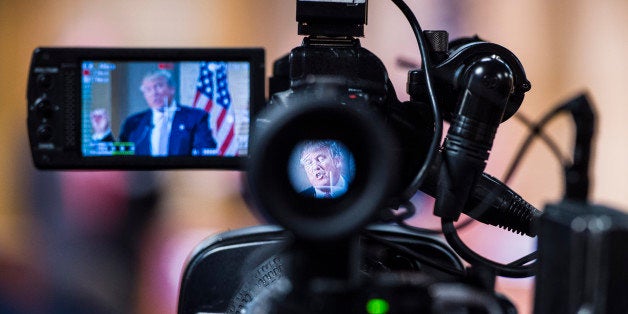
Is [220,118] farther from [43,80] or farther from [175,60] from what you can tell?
[43,80]

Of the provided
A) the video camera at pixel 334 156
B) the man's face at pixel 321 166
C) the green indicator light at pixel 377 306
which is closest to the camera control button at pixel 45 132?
the video camera at pixel 334 156

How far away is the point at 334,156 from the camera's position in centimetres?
50

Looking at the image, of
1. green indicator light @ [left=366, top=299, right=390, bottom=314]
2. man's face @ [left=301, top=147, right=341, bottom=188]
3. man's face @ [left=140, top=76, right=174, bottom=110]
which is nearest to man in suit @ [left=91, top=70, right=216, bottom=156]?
man's face @ [left=140, top=76, right=174, bottom=110]

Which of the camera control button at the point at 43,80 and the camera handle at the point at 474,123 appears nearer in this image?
the camera handle at the point at 474,123

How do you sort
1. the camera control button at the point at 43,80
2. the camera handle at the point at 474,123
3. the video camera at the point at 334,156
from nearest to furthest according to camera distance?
the video camera at the point at 334,156 < the camera handle at the point at 474,123 < the camera control button at the point at 43,80

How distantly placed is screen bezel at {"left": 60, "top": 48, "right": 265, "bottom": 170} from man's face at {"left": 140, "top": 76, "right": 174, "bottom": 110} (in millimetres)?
45

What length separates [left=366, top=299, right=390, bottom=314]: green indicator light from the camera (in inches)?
14.1

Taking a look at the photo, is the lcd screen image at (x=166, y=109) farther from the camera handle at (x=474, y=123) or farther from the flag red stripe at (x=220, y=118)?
the camera handle at (x=474, y=123)

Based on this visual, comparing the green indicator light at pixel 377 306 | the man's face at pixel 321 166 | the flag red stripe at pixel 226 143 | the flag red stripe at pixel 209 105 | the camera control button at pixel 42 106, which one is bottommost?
the green indicator light at pixel 377 306

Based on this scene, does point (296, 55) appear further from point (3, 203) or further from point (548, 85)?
→ point (3, 203)

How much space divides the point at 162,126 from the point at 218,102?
0.21 ft

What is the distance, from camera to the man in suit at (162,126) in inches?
26.5

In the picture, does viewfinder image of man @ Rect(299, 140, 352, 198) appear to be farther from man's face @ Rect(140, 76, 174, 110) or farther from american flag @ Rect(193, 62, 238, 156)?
man's face @ Rect(140, 76, 174, 110)

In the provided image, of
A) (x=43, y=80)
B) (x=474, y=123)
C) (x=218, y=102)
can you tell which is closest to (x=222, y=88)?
(x=218, y=102)
